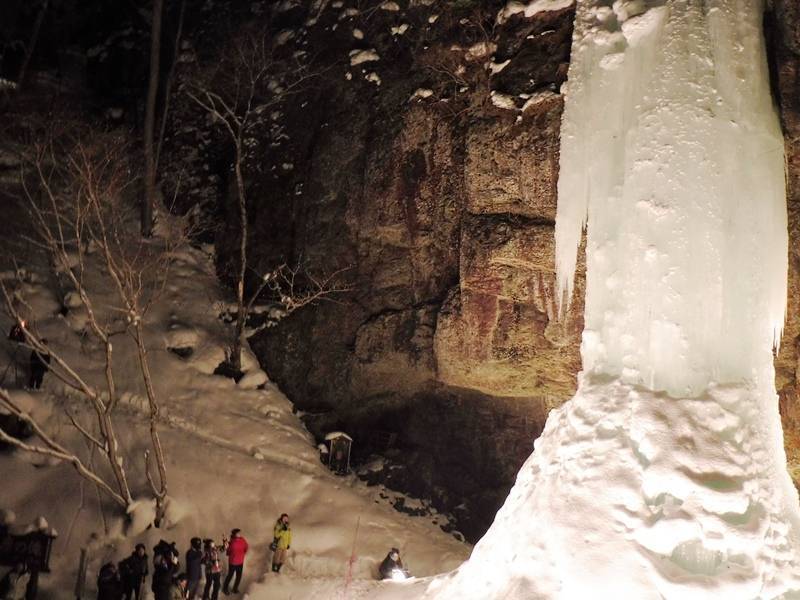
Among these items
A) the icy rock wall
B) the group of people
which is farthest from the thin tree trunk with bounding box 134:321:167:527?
the icy rock wall

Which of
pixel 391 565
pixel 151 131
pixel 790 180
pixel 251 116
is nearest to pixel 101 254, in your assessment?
pixel 151 131

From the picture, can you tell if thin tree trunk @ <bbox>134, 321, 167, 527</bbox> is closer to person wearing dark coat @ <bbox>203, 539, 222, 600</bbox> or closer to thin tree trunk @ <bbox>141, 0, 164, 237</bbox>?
person wearing dark coat @ <bbox>203, 539, 222, 600</bbox>

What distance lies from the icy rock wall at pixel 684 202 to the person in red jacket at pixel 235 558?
6.25 meters

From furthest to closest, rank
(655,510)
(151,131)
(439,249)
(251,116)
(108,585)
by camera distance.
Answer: (251,116) → (151,131) → (439,249) → (108,585) → (655,510)

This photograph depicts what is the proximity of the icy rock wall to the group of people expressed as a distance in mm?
6454

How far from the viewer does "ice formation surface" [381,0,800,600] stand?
6625 mm

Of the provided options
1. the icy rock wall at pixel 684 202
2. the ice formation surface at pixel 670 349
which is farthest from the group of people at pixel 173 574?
the icy rock wall at pixel 684 202

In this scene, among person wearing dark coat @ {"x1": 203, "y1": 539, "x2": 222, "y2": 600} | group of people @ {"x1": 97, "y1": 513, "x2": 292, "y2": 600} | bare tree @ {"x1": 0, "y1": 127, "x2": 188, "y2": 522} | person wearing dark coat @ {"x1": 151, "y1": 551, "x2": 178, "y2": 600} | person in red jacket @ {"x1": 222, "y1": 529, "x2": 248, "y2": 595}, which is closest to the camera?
group of people @ {"x1": 97, "y1": 513, "x2": 292, "y2": 600}

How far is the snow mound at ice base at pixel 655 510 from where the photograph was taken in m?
6.50

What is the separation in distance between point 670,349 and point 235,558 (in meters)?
7.42

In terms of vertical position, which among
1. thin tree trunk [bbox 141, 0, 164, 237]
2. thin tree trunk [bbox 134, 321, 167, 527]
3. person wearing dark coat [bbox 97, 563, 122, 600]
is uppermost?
thin tree trunk [bbox 141, 0, 164, 237]

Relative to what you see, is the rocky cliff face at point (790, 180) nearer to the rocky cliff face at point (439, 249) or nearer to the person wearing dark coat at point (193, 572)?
the rocky cliff face at point (439, 249)

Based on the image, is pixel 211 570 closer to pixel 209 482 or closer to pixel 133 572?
pixel 133 572

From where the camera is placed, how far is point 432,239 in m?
13.2
